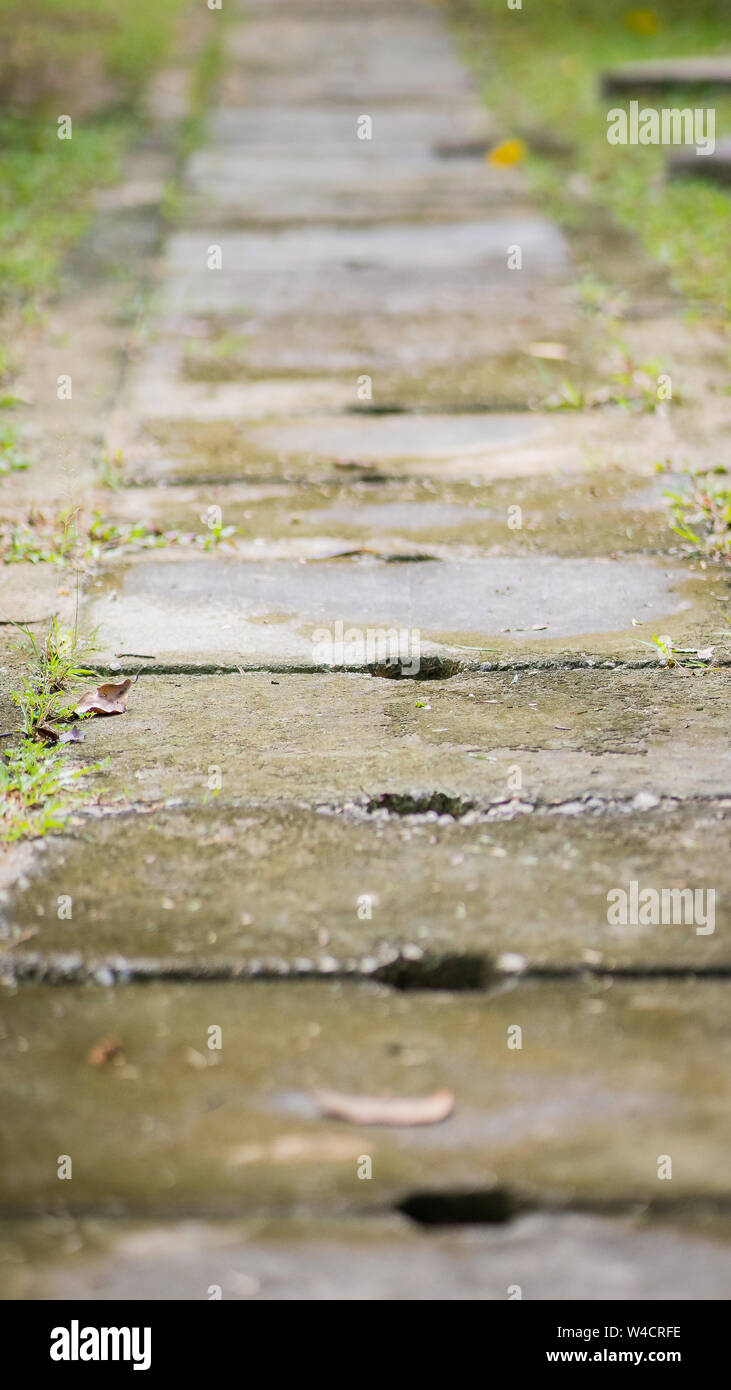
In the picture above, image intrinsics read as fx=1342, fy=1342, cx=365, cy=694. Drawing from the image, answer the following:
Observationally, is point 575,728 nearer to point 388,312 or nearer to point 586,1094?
point 586,1094

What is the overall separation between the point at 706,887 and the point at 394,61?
27.9 ft

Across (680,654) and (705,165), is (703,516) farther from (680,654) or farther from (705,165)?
(705,165)

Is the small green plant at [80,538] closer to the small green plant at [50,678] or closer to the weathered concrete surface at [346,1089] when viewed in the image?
the small green plant at [50,678]

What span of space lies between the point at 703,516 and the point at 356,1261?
230cm

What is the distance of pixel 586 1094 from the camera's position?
175 cm

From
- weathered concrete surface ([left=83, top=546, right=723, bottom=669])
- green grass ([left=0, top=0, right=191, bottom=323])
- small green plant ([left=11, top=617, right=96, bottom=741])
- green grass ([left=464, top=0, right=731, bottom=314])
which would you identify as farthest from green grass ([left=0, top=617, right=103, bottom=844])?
green grass ([left=464, top=0, right=731, bottom=314])

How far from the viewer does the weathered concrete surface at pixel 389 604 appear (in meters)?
2.85

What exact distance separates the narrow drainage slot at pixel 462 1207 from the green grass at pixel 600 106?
3909mm

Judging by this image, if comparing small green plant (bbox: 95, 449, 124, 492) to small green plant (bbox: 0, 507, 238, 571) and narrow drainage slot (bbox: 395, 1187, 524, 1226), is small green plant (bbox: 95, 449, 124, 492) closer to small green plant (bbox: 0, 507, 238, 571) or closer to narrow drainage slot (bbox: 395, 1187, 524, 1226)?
small green plant (bbox: 0, 507, 238, 571)

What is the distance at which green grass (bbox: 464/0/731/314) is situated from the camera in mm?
5586

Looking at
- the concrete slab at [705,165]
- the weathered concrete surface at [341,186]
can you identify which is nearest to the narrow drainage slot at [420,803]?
the weathered concrete surface at [341,186]

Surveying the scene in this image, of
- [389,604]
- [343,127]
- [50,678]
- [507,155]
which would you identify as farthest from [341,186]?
[50,678]

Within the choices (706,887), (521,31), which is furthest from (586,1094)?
(521,31)

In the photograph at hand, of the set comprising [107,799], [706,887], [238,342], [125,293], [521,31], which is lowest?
[706,887]
